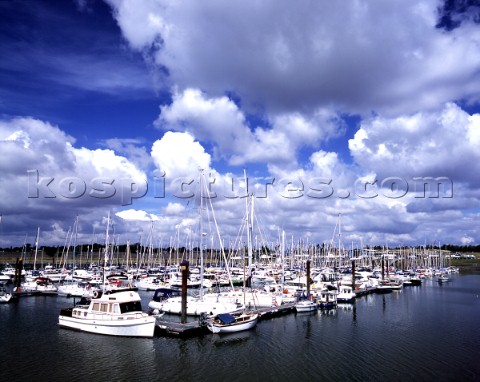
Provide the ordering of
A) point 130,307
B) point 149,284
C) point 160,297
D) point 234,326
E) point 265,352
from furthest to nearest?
1. point 149,284
2. point 160,297
3. point 234,326
4. point 130,307
5. point 265,352

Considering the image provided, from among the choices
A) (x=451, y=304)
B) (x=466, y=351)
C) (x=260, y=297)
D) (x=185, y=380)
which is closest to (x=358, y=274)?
(x=451, y=304)

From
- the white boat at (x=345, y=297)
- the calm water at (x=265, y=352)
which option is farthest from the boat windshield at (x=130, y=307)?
the white boat at (x=345, y=297)

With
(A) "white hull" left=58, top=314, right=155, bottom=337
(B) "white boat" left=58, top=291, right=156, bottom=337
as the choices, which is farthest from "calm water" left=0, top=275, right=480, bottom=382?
(B) "white boat" left=58, top=291, right=156, bottom=337

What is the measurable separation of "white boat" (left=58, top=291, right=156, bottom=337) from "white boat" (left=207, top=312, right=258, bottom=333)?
7.43m

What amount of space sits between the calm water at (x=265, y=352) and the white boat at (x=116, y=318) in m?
0.93

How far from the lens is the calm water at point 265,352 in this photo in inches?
1351

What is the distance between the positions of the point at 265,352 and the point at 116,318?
1762 cm

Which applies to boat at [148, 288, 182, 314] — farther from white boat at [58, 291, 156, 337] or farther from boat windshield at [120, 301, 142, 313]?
white boat at [58, 291, 156, 337]

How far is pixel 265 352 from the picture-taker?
135ft

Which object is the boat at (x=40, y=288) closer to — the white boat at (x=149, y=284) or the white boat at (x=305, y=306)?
the white boat at (x=149, y=284)

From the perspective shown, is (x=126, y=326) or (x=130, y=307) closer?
(x=126, y=326)

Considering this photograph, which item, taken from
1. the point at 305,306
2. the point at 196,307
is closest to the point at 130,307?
the point at 196,307

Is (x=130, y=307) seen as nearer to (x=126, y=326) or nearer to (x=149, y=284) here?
(x=126, y=326)

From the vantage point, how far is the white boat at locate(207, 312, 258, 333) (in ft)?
155
